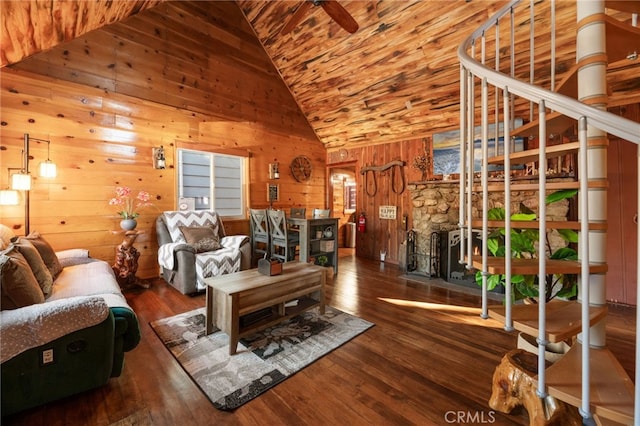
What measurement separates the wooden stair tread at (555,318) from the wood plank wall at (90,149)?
4.15 meters

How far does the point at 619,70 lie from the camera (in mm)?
2857

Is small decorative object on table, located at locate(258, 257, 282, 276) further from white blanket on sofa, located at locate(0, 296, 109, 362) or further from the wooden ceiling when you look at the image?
the wooden ceiling

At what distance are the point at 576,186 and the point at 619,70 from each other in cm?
293

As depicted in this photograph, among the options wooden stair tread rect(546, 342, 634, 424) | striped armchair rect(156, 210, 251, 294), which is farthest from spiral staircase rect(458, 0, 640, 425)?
striped armchair rect(156, 210, 251, 294)

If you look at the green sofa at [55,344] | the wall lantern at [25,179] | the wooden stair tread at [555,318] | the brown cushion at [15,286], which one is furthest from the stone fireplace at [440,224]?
the wall lantern at [25,179]

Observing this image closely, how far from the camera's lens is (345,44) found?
3.97m

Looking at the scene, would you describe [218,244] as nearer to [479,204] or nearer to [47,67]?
[47,67]

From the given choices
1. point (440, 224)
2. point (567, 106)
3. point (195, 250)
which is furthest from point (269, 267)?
point (440, 224)

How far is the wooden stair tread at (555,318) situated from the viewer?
1116 mm

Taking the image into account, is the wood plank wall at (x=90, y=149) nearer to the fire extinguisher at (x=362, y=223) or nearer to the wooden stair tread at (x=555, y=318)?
the fire extinguisher at (x=362, y=223)

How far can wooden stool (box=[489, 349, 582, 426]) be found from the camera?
127 cm

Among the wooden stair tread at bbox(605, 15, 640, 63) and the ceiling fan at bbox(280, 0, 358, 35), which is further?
the ceiling fan at bbox(280, 0, 358, 35)

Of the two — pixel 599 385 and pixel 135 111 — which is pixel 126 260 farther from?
pixel 599 385

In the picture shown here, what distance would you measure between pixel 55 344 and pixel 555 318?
102 inches
